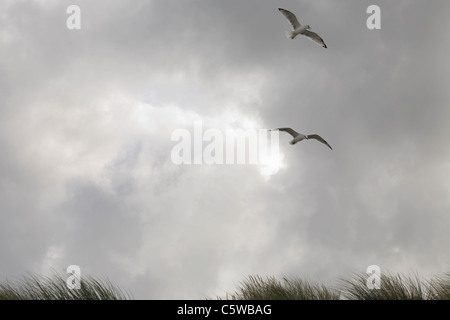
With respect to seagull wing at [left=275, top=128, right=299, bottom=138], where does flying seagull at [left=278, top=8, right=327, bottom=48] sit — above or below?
above

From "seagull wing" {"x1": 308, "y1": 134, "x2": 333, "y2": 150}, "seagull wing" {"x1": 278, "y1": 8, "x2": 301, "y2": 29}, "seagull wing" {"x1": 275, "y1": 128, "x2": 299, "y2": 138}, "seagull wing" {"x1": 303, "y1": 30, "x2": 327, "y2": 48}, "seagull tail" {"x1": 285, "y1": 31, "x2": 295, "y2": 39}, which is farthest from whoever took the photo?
"seagull wing" {"x1": 303, "y1": 30, "x2": 327, "y2": 48}

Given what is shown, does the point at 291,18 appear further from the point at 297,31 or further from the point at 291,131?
the point at 291,131

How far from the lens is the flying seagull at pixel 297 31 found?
74.8 ft

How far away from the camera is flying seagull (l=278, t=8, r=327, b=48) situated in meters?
22.8

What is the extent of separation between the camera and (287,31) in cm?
2372

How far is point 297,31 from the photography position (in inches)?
924

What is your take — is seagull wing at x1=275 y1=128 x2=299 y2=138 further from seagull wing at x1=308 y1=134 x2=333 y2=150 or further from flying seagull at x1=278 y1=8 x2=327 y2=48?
flying seagull at x1=278 y1=8 x2=327 y2=48

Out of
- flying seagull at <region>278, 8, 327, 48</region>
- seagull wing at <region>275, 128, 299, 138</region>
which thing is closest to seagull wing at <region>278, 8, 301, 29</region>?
flying seagull at <region>278, 8, 327, 48</region>

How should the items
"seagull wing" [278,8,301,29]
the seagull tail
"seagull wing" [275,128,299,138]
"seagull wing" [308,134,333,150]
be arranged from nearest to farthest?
"seagull wing" [275,128,299,138] → "seagull wing" [278,8,301,29] → "seagull wing" [308,134,333,150] → the seagull tail

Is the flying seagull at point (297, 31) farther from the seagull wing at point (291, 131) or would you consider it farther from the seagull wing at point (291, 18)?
the seagull wing at point (291, 131)

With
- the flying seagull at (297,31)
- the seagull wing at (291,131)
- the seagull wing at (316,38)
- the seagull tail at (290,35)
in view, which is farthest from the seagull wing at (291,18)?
the seagull wing at (291,131)

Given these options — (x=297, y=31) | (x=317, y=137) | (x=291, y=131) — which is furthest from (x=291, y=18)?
(x=317, y=137)
